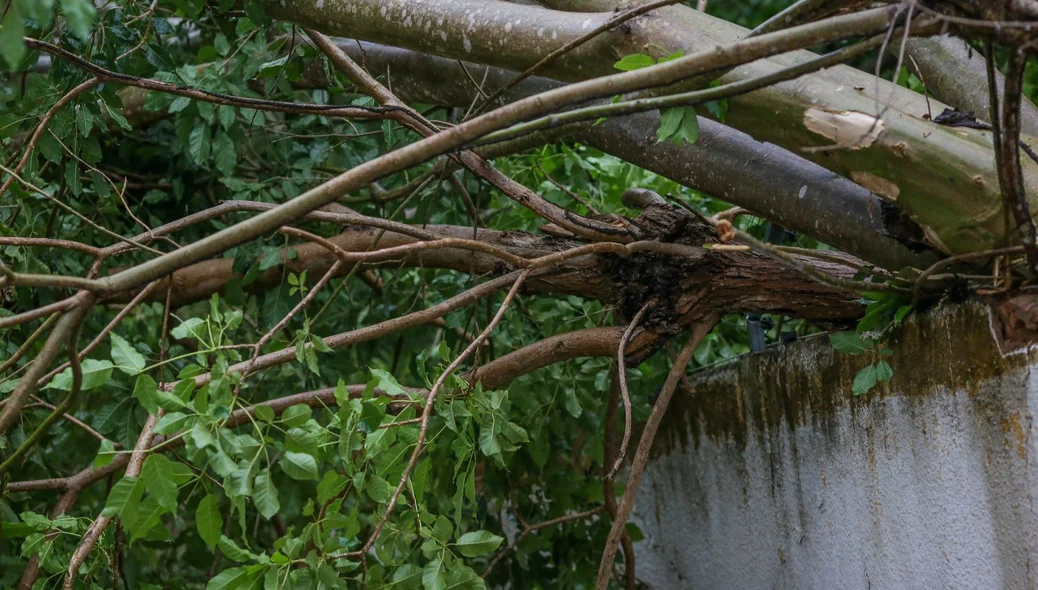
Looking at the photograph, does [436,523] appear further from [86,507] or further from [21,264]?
[86,507]

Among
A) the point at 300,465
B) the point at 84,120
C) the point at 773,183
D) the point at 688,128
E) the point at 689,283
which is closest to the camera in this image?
the point at 300,465

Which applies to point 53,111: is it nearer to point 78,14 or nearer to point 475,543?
point 78,14

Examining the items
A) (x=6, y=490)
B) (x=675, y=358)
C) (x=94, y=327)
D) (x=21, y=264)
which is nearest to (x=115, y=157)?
(x=94, y=327)

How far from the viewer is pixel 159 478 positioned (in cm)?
143

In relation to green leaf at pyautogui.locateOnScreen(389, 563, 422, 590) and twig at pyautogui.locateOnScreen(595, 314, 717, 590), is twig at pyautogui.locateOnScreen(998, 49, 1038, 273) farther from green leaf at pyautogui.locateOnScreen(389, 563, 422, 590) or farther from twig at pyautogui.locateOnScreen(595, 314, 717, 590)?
green leaf at pyautogui.locateOnScreen(389, 563, 422, 590)

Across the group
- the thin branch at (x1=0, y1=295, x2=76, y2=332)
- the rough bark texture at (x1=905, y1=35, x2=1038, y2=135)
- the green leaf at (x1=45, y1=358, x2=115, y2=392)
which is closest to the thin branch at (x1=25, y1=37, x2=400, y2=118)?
the thin branch at (x1=0, y1=295, x2=76, y2=332)

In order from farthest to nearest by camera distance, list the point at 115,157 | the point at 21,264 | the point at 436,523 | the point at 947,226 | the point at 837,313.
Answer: the point at 115,157, the point at 21,264, the point at 837,313, the point at 436,523, the point at 947,226

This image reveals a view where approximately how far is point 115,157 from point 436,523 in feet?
8.60

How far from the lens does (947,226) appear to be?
1739 millimetres

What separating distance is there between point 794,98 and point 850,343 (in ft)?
1.85

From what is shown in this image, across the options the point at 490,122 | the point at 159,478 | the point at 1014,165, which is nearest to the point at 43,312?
the point at 159,478

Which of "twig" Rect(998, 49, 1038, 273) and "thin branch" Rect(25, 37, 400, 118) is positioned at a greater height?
"twig" Rect(998, 49, 1038, 273)

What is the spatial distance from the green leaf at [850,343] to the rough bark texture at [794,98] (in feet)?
0.97

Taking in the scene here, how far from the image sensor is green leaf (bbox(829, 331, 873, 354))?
1.97 m
